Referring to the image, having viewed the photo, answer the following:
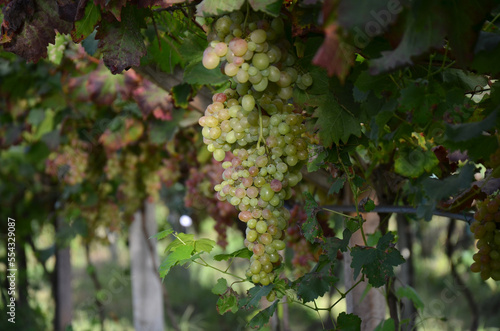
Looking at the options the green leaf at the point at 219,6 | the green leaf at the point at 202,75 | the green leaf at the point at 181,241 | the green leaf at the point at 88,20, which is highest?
the green leaf at the point at 219,6

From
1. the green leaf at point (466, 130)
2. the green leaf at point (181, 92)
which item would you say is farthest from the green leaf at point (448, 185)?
the green leaf at point (181, 92)

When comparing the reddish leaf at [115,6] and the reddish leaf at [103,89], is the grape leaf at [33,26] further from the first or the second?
the reddish leaf at [103,89]

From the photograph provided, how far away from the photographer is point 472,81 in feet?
2.43

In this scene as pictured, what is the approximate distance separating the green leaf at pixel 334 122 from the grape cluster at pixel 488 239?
31 centimetres

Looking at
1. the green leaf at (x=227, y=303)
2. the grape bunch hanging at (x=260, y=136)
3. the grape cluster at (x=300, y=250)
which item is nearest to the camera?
the grape bunch hanging at (x=260, y=136)

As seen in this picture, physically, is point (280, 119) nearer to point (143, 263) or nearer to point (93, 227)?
Result: point (143, 263)

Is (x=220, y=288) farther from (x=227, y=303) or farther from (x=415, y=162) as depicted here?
(x=415, y=162)

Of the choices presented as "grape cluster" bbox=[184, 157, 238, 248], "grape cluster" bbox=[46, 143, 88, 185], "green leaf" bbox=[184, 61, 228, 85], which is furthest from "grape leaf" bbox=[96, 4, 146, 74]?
"grape cluster" bbox=[46, 143, 88, 185]

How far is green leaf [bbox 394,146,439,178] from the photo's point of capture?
812 mm

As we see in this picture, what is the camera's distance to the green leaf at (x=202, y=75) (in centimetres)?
90

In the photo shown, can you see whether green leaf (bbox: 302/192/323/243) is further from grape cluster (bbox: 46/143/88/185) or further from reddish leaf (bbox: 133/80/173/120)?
grape cluster (bbox: 46/143/88/185)

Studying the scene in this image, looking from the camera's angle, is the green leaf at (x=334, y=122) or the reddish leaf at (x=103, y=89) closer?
the green leaf at (x=334, y=122)

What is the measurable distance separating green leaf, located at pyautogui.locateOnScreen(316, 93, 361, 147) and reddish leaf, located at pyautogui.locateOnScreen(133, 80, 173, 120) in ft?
3.32

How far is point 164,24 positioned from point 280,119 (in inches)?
16.2
